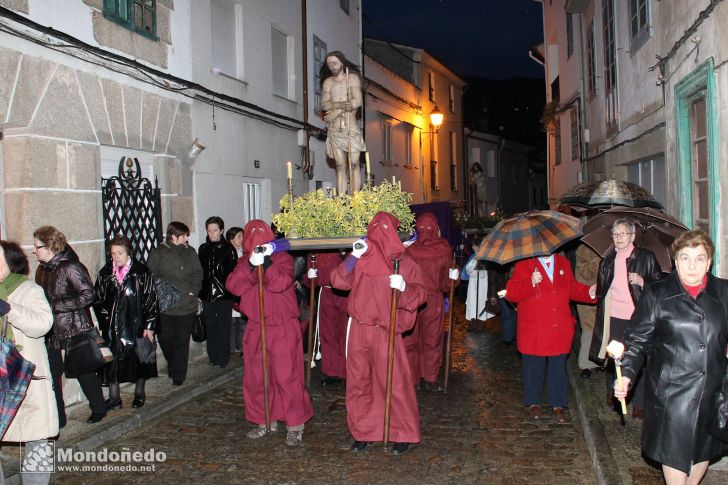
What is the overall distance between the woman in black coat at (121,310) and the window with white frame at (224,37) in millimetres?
5035

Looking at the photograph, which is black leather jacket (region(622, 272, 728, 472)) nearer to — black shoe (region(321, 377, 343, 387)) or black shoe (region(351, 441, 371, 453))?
black shoe (region(351, 441, 371, 453))

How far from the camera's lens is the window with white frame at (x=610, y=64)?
41.2ft

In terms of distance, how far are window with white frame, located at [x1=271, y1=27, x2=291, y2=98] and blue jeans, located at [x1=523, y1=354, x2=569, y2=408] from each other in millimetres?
8985

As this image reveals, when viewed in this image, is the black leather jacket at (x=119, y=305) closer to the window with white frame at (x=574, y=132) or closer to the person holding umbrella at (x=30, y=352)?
the person holding umbrella at (x=30, y=352)

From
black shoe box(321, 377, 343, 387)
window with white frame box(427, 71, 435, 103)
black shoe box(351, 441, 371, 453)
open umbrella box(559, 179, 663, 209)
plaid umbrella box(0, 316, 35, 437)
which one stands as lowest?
black shoe box(351, 441, 371, 453)

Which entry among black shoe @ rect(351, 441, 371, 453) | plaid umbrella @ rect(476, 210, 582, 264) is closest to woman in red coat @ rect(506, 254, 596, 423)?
plaid umbrella @ rect(476, 210, 582, 264)

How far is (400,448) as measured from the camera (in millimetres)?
6344

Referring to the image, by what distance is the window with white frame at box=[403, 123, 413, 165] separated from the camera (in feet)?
85.5

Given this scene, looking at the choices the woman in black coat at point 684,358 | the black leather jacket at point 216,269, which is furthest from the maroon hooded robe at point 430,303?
the woman in black coat at point 684,358

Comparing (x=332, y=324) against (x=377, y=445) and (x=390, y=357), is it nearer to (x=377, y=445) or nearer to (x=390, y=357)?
(x=377, y=445)

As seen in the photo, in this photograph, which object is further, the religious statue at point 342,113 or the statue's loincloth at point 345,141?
the statue's loincloth at point 345,141

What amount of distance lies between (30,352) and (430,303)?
15.8ft
